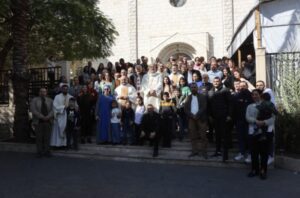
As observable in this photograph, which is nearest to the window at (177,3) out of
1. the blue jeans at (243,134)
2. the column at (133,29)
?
the column at (133,29)

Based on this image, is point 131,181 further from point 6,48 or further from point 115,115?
point 6,48

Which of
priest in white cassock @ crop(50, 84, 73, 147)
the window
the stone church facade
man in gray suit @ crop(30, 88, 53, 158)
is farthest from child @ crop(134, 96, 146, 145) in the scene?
the window

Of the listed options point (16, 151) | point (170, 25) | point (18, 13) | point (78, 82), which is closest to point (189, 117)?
point (78, 82)

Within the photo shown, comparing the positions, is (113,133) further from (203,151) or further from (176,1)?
(176,1)

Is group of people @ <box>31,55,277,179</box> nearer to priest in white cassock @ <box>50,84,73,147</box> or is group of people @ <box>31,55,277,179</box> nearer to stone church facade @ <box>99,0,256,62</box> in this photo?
priest in white cassock @ <box>50,84,73,147</box>

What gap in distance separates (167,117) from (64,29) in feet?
26.5

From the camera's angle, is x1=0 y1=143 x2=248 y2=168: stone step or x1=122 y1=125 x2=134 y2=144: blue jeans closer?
x1=0 y1=143 x2=248 y2=168: stone step

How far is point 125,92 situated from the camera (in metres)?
12.2

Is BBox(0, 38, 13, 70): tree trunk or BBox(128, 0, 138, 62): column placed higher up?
BBox(128, 0, 138, 62): column

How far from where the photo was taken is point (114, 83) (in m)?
12.9

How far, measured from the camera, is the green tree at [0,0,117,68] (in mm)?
16344

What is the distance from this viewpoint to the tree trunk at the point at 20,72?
13.2 m

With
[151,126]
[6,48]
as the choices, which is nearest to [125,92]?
[151,126]

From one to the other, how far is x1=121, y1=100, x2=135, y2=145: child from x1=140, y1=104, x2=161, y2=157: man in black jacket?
0.64m
